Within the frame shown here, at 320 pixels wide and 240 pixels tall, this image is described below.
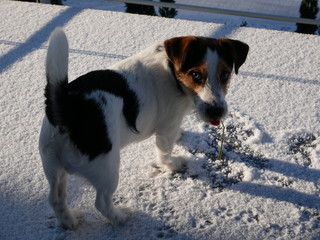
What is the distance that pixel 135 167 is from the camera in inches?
110

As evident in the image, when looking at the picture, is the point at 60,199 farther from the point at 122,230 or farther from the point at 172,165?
the point at 172,165

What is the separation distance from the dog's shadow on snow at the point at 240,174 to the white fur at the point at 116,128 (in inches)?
10.3

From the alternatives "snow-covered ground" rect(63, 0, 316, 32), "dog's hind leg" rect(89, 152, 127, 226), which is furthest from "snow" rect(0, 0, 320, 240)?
"snow-covered ground" rect(63, 0, 316, 32)

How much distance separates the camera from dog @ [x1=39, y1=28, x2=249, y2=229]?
6.00 ft

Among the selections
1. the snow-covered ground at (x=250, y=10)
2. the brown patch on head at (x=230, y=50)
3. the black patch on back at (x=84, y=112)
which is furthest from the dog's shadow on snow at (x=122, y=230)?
the snow-covered ground at (x=250, y=10)

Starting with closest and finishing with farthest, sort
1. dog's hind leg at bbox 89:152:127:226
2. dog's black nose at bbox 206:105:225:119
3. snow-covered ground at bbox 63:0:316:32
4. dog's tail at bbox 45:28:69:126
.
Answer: dog's tail at bbox 45:28:69:126 < dog's hind leg at bbox 89:152:127:226 < dog's black nose at bbox 206:105:225:119 < snow-covered ground at bbox 63:0:316:32

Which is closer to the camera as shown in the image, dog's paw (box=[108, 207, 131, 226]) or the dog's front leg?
dog's paw (box=[108, 207, 131, 226])

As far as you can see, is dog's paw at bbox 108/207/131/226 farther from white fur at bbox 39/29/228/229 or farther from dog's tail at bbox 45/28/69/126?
dog's tail at bbox 45/28/69/126

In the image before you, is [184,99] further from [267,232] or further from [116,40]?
[116,40]

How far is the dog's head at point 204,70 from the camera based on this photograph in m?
2.15

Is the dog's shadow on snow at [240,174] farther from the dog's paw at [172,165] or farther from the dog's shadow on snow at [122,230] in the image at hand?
the dog's shadow on snow at [122,230]

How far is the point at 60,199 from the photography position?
2176 mm

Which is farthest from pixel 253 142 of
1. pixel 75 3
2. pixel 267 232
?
pixel 75 3

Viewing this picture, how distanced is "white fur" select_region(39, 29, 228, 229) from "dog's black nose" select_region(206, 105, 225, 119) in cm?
6
